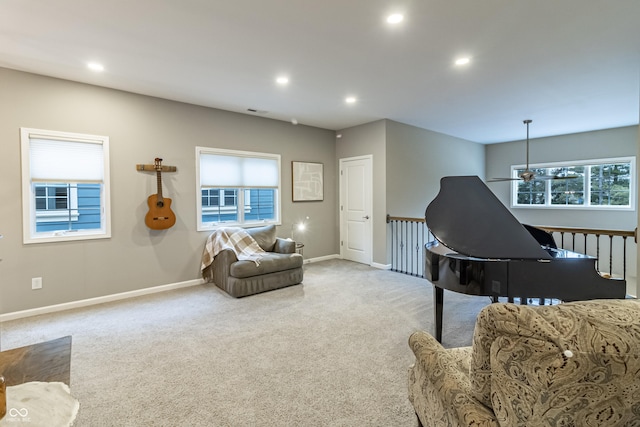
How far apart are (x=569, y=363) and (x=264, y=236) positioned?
437 cm

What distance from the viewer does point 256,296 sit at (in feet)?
13.1

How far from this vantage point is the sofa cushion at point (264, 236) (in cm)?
477

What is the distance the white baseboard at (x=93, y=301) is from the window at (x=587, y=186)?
23.6ft

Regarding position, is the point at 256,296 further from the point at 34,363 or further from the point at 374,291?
the point at 34,363

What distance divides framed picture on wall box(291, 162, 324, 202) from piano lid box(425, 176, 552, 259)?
342 centimetres

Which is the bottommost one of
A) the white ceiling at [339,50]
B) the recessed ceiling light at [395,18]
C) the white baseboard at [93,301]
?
the white baseboard at [93,301]

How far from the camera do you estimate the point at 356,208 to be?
19.6 ft

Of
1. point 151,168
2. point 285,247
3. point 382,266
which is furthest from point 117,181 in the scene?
point 382,266

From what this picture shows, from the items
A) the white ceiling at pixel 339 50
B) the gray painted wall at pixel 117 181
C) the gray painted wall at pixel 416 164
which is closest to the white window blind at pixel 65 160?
the gray painted wall at pixel 117 181

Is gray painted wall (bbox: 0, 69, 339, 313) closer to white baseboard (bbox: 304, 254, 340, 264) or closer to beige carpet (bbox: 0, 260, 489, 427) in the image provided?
beige carpet (bbox: 0, 260, 489, 427)

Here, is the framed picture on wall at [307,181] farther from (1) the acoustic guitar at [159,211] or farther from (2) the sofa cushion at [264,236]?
(1) the acoustic guitar at [159,211]

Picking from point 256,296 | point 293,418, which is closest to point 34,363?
point 293,418

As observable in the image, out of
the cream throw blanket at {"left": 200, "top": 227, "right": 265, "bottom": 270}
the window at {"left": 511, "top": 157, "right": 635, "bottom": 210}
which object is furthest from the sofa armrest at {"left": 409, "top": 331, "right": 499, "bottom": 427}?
the window at {"left": 511, "top": 157, "right": 635, "bottom": 210}

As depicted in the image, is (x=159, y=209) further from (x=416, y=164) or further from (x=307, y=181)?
(x=416, y=164)
